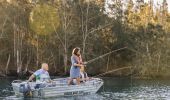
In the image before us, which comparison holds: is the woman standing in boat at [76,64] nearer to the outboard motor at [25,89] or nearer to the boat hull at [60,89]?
the boat hull at [60,89]

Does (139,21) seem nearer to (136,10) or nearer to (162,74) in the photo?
(136,10)

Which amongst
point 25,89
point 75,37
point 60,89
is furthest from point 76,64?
point 75,37

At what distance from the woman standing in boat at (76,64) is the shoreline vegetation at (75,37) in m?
24.6

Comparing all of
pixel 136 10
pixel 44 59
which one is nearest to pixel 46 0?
pixel 44 59

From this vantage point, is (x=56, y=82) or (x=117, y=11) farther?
(x=117, y=11)

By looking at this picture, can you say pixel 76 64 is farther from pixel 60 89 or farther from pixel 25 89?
pixel 25 89

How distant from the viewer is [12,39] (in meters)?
58.3

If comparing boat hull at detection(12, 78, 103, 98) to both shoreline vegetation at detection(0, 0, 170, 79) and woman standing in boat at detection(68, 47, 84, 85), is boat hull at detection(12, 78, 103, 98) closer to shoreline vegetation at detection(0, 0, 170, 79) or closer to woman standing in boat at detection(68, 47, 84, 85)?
woman standing in boat at detection(68, 47, 84, 85)

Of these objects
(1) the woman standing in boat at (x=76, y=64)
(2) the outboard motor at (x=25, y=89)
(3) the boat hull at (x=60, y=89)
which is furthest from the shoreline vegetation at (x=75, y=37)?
(2) the outboard motor at (x=25, y=89)

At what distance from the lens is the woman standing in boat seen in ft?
96.7

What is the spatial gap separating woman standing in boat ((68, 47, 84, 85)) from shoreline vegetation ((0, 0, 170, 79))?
80.6 ft

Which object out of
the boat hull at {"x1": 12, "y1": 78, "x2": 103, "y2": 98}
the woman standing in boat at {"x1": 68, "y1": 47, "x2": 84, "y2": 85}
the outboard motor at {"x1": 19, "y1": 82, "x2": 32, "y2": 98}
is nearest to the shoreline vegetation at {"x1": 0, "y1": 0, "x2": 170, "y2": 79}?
the boat hull at {"x1": 12, "y1": 78, "x2": 103, "y2": 98}

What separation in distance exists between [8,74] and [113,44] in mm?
15450

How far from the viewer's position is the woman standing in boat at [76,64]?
29.5 m
